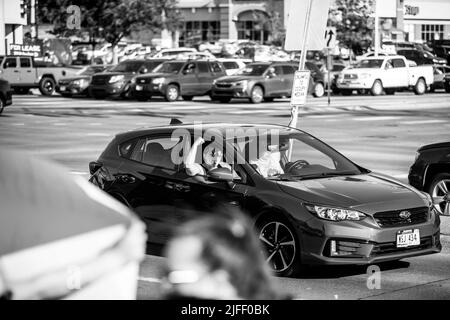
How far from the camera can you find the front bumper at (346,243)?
28.8 feet

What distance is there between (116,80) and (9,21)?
14.7 m

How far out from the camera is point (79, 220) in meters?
3.27

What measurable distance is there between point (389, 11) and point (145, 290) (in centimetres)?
5017

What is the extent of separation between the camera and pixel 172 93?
1626 inches

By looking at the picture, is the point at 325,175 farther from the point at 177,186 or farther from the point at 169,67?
the point at 169,67

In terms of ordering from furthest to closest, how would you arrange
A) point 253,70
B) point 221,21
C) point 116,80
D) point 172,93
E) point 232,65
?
point 221,21 < point 232,65 < point 116,80 < point 253,70 < point 172,93

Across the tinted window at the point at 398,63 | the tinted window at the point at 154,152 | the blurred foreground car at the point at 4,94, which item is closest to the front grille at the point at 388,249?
the tinted window at the point at 154,152

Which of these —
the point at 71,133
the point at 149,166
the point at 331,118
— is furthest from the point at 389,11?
the point at 149,166

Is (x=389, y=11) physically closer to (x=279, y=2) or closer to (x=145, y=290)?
(x=279, y=2)

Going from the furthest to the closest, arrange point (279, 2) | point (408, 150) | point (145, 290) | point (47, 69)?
point (279, 2) → point (47, 69) → point (408, 150) → point (145, 290)

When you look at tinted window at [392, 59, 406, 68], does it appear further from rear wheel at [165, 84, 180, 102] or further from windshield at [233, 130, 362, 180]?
windshield at [233, 130, 362, 180]

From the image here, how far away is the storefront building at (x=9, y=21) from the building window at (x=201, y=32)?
46460mm

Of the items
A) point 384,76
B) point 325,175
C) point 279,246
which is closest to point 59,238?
point 279,246

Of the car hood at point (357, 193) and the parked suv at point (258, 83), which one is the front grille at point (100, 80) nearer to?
the parked suv at point (258, 83)
